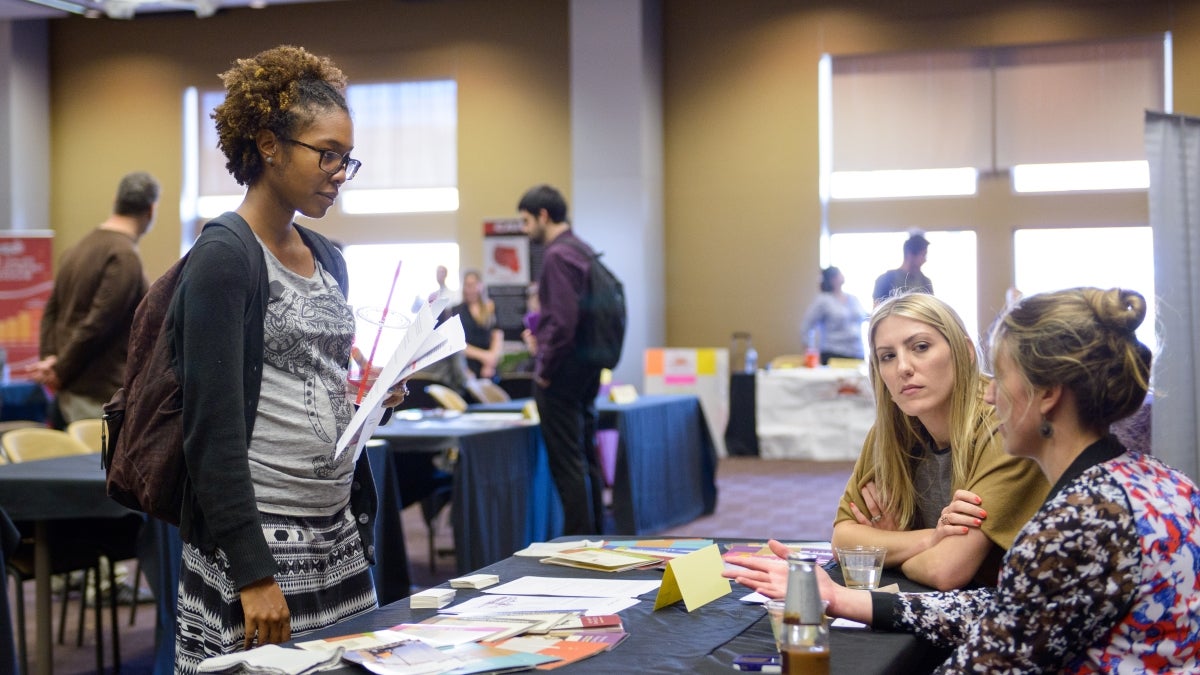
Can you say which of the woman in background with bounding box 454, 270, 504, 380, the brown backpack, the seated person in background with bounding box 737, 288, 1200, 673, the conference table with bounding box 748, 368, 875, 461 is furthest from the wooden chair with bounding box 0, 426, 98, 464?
the conference table with bounding box 748, 368, 875, 461

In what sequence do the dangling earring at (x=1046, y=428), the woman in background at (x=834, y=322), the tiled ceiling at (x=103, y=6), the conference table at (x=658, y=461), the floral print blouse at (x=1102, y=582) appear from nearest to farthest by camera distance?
the floral print blouse at (x=1102, y=582)
the dangling earring at (x=1046, y=428)
the tiled ceiling at (x=103, y=6)
the conference table at (x=658, y=461)
the woman in background at (x=834, y=322)

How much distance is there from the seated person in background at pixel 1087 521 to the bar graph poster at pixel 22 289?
1059 cm

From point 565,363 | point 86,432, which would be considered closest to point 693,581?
point 86,432

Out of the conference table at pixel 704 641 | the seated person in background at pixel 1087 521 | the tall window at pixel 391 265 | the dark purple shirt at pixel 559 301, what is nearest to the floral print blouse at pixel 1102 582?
the seated person in background at pixel 1087 521

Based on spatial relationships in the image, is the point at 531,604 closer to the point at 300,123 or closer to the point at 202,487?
the point at 202,487

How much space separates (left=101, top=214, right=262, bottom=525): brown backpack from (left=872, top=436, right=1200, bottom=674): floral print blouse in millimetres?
1053

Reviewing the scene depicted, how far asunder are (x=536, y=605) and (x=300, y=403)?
445 millimetres

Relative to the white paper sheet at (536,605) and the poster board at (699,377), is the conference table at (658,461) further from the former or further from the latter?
the white paper sheet at (536,605)

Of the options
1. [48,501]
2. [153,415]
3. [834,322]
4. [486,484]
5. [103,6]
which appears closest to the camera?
[153,415]

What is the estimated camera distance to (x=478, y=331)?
923 centimetres

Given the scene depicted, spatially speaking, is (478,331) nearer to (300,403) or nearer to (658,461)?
(658,461)

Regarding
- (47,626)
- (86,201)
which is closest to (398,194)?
(86,201)

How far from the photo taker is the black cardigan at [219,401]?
1623mm

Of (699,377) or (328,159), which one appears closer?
(328,159)
